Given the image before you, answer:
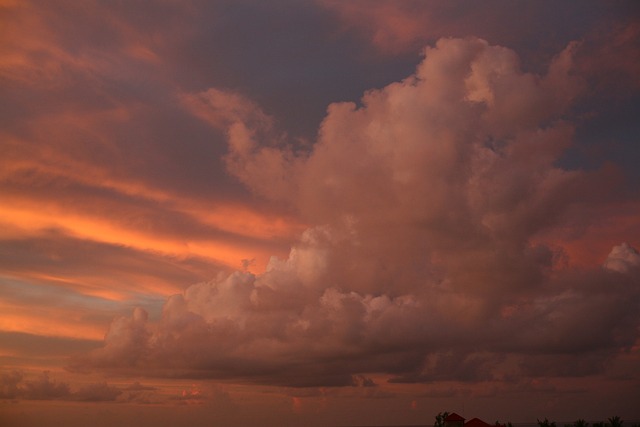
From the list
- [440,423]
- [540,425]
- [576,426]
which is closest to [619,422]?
[576,426]

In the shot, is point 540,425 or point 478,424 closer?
point 478,424

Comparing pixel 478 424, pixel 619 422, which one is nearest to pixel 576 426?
pixel 619 422

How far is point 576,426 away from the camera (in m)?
156

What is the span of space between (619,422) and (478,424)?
99.6ft

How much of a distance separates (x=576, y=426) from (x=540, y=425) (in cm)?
1730

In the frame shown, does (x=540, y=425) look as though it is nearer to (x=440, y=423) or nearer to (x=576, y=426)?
(x=576, y=426)

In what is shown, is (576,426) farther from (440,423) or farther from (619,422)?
(440,423)

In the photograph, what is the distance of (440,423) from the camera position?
518 ft

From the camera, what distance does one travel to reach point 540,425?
17225 centimetres

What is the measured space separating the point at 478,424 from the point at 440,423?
366 inches

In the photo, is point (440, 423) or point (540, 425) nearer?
point (440, 423)

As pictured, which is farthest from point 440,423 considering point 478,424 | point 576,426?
point 576,426

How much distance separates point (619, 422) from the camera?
15525cm

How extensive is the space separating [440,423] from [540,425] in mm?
29559
